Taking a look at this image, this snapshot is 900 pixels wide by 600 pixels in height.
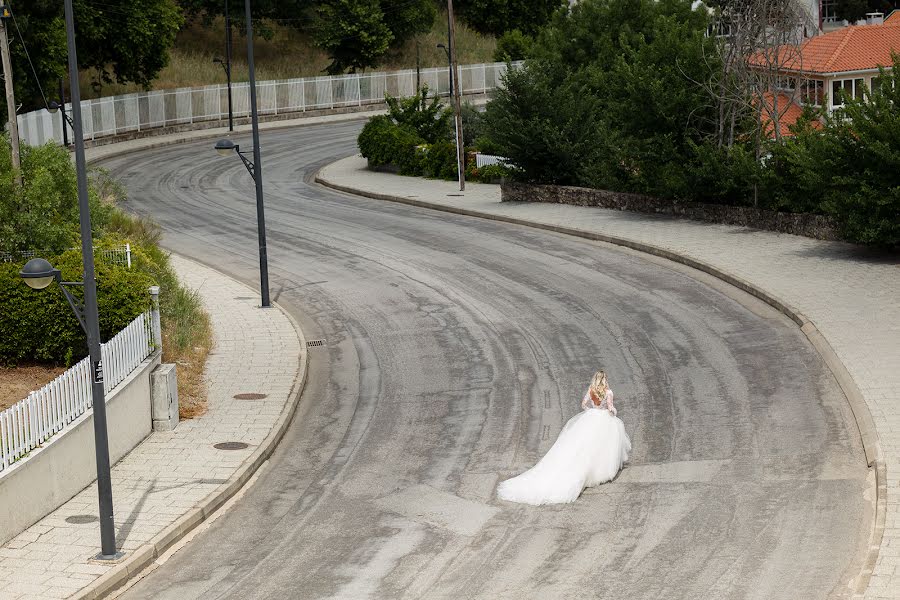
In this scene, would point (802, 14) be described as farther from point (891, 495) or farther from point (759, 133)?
point (891, 495)

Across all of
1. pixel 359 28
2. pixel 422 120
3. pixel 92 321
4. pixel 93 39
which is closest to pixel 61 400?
pixel 92 321

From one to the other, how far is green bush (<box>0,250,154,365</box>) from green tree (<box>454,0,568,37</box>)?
2635 inches

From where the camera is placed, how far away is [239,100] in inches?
2589

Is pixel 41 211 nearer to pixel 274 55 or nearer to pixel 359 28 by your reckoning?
pixel 359 28

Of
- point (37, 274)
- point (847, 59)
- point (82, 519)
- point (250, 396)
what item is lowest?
point (82, 519)

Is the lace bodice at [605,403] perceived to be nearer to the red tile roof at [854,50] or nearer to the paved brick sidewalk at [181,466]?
the paved brick sidewalk at [181,466]

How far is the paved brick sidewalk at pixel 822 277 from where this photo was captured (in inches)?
650

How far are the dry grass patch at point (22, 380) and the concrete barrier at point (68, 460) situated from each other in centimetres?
179

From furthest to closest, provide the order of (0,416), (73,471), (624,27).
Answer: (624,27) < (73,471) < (0,416)

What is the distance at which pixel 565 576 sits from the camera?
13008 millimetres

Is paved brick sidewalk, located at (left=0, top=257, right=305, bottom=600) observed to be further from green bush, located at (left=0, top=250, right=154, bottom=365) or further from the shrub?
the shrub

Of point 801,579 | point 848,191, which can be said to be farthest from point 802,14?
point 801,579

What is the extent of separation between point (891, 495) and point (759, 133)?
2049 cm

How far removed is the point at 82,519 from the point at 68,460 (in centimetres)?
98
